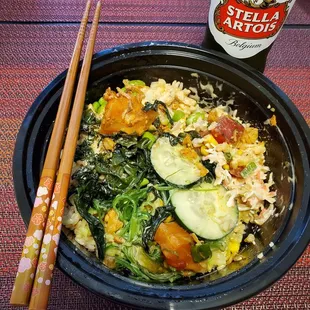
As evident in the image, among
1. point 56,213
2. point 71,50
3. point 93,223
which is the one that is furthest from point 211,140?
point 71,50

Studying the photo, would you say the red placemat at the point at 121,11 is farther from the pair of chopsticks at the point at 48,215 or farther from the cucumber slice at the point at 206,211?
the cucumber slice at the point at 206,211

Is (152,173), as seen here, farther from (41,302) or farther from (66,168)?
(41,302)

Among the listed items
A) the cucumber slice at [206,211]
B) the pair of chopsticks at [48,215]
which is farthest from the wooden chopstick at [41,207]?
the cucumber slice at [206,211]

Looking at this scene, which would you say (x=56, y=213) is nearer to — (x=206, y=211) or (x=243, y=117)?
(x=206, y=211)

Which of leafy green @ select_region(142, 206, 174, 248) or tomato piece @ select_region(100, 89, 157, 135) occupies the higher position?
tomato piece @ select_region(100, 89, 157, 135)

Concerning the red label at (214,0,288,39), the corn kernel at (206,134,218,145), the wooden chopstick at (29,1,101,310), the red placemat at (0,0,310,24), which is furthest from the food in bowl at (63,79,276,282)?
the red placemat at (0,0,310,24)

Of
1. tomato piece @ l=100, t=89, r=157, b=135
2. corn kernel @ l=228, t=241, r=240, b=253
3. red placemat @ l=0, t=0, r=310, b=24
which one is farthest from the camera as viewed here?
red placemat @ l=0, t=0, r=310, b=24

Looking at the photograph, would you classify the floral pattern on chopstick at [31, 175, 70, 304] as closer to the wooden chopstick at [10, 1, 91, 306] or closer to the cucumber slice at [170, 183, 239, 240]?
the wooden chopstick at [10, 1, 91, 306]

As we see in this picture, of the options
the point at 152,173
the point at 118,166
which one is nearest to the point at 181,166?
the point at 152,173
